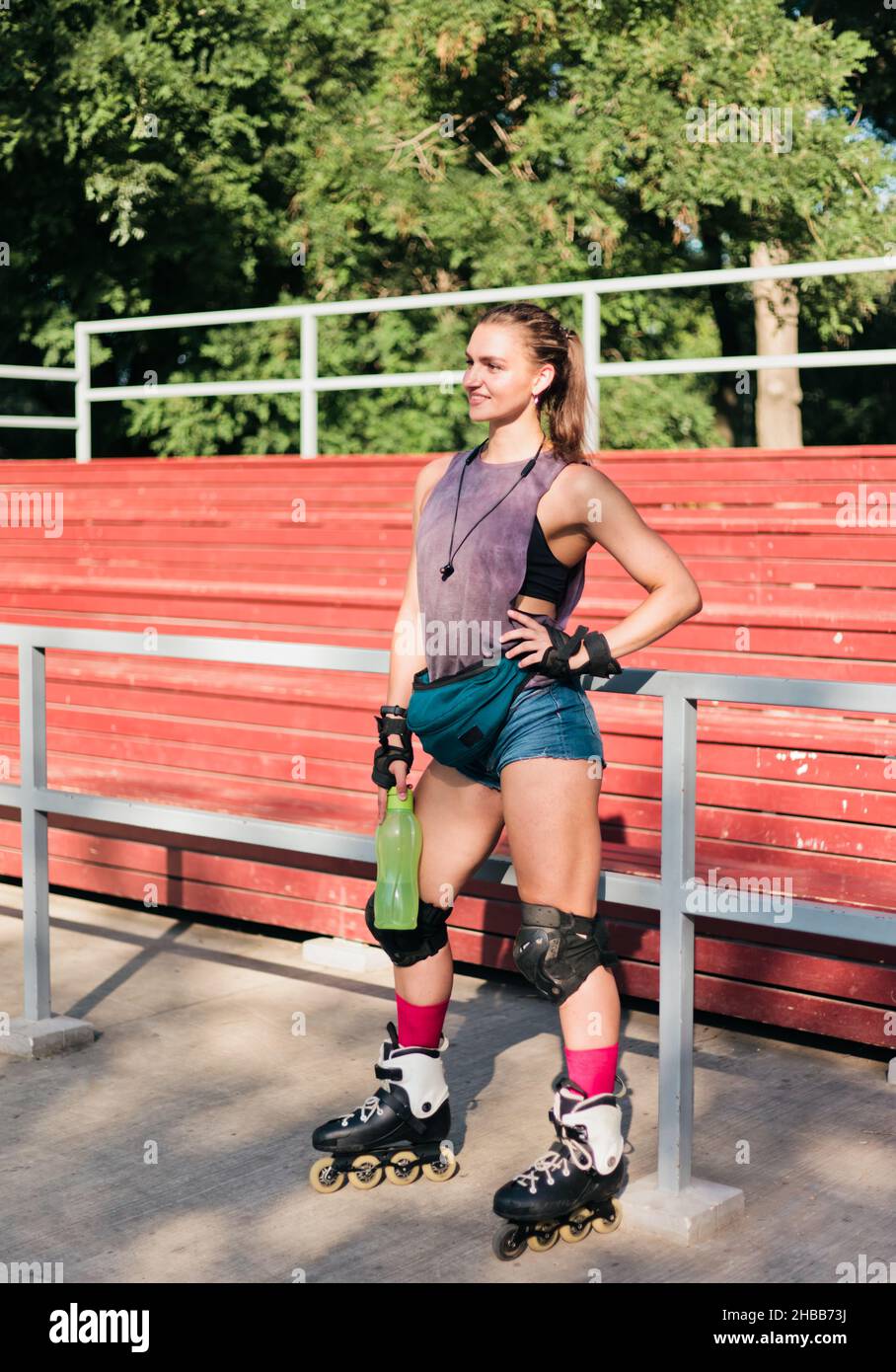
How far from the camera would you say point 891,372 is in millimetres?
26375

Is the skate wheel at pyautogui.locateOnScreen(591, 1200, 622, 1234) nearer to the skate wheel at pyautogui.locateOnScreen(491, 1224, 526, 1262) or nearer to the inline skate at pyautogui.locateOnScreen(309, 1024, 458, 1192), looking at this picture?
the skate wheel at pyautogui.locateOnScreen(491, 1224, 526, 1262)

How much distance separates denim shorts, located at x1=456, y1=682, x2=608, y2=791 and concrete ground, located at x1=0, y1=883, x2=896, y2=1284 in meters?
1.04

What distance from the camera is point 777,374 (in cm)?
1983

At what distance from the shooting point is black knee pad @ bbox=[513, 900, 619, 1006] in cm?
350

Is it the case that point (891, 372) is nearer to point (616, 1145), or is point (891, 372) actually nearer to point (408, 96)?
point (408, 96)

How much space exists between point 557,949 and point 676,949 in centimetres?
34

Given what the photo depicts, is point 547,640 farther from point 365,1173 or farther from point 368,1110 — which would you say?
point 365,1173

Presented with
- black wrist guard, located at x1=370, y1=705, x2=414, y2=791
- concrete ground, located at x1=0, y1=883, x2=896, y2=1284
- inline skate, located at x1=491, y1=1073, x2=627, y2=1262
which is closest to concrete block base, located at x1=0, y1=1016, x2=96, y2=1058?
concrete ground, located at x1=0, y1=883, x2=896, y2=1284

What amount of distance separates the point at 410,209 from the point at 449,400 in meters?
2.58

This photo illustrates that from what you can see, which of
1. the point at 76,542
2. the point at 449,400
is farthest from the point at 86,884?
the point at 449,400

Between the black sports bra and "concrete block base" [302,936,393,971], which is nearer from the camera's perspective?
the black sports bra

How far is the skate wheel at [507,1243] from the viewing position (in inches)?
138

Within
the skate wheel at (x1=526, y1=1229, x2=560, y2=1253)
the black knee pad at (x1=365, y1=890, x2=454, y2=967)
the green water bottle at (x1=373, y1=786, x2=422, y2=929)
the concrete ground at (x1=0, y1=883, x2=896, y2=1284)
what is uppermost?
the green water bottle at (x1=373, y1=786, x2=422, y2=929)

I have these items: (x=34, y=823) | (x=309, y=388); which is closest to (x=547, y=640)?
(x=34, y=823)
